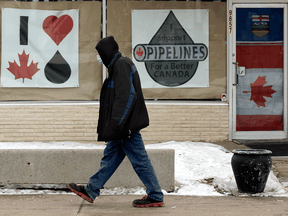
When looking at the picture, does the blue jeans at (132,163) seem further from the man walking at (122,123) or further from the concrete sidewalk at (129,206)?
the concrete sidewalk at (129,206)

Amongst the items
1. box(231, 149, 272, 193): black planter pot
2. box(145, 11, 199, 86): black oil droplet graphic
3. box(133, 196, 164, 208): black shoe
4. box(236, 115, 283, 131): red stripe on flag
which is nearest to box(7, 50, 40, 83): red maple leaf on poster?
box(145, 11, 199, 86): black oil droplet graphic

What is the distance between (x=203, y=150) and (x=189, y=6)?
307 centimetres

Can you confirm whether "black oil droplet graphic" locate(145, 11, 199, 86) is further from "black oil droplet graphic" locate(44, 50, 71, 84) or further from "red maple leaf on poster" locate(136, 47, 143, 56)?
"black oil droplet graphic" locate(44, 50, 71, 84)

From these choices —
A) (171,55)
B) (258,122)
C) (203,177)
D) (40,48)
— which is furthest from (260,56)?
(40,48)

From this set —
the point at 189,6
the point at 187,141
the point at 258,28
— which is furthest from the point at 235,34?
the point at 187,141

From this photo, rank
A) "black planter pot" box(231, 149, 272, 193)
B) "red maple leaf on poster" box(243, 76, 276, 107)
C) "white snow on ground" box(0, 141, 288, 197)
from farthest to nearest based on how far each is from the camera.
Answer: "red maple leaf on poster" box(243, 76, 276, 107)
"white snow on ground" box(0, 141, 288, 197)
"black planter pot" box(231, 149, 272, 193)

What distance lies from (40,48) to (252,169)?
16.6ft

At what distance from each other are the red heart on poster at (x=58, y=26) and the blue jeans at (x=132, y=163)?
4.34m

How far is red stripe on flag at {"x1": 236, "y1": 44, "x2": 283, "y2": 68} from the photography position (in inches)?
309

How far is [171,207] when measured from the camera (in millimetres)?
4168

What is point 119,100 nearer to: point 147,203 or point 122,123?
point 122,123

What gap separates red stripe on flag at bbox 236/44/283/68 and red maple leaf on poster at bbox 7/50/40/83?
4.22m

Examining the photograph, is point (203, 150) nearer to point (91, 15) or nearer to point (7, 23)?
point (91, 15)

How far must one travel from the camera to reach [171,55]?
7812 millimetres
